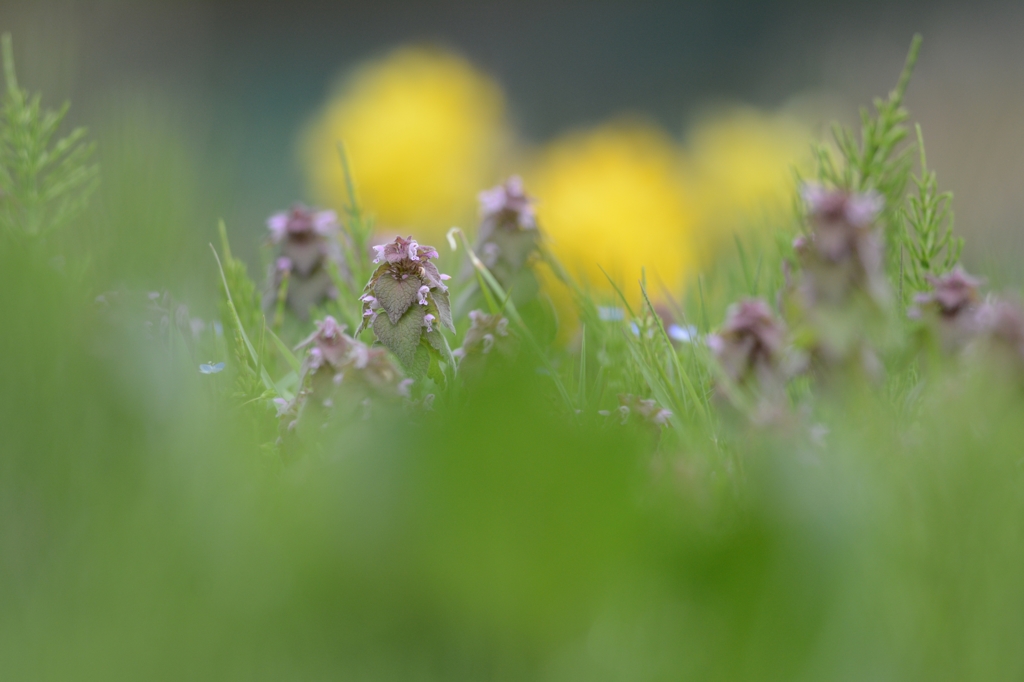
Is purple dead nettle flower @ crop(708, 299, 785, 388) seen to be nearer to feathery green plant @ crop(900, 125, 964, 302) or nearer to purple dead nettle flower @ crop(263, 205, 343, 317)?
feathery green plant @ crop(900, 125, 964, 302)

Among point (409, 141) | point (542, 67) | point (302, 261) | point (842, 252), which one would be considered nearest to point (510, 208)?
point (302, 261)

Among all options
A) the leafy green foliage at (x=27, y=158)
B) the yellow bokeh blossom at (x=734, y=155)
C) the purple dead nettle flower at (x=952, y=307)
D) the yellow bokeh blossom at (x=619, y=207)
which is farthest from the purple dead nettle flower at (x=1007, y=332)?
the yellow bokeh blossom at (x=734, y=155)

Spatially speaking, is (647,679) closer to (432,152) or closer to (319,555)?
(319,555)

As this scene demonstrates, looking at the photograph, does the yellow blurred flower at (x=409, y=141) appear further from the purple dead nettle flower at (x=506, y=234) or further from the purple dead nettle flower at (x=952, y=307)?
the purple dead nettle flower at (x=952, y=307)

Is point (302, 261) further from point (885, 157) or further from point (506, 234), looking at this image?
point (885, 157)

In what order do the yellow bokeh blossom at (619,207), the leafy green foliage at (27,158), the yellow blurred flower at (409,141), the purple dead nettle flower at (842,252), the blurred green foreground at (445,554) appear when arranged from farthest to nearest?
the yellow blurred flower at (409,141), the yellow bokeh blossom at (619,207), the leafy green foliage at (27,158), the purple dead nettle flower at (842,252), the blurred green foreground at (445,554)

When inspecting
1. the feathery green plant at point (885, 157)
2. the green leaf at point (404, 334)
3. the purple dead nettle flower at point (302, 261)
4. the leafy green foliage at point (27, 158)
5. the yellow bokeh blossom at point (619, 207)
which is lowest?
the green leaf at point (404, 334)

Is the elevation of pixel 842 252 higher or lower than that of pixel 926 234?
lower
